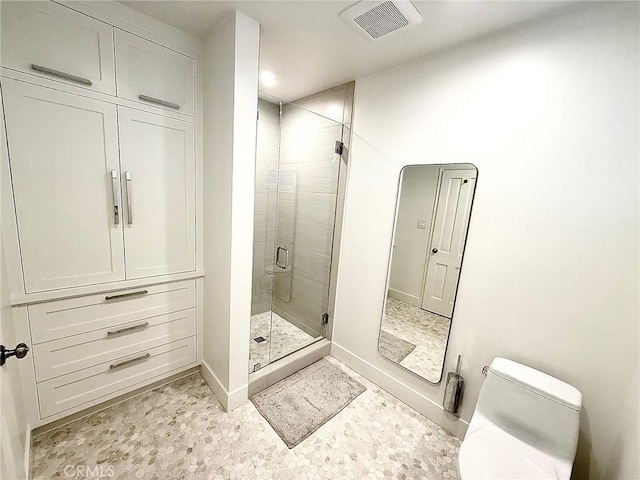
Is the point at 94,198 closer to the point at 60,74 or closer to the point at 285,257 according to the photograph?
the point at 60,74

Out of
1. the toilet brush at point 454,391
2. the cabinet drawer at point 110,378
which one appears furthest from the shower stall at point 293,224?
the toilet brush at point 454,391

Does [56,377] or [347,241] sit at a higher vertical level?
[347,241]

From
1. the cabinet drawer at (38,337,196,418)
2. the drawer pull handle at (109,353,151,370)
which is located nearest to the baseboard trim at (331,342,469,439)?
the cabinet drawer at (38,337,196,418)

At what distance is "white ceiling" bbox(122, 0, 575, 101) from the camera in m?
1.33

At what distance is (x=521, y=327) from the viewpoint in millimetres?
1464

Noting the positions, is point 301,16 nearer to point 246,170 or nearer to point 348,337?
point 246,170

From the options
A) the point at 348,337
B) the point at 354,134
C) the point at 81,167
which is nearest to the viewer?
the point at 81,167

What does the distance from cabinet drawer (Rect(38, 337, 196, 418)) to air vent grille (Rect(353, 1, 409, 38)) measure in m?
2.47

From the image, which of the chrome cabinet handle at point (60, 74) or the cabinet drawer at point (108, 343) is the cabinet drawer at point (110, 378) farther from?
the chrome cabinet handle at point (60, 74)

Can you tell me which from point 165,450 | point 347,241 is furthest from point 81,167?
point 347,241

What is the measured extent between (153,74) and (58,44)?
0.42 metres

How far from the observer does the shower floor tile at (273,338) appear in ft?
7.18

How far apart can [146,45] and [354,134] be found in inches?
60.8

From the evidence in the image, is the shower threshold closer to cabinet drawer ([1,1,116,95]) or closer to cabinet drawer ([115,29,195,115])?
cabinet drawer ([115,29,195,115])
